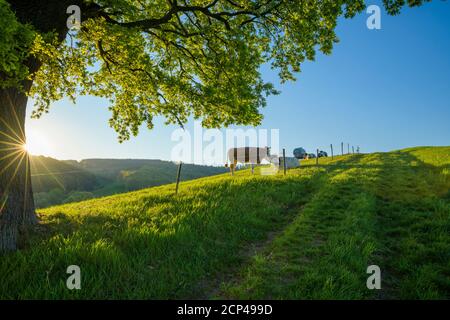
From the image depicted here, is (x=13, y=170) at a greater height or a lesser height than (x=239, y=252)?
greater

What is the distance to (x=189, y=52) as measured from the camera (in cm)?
1233

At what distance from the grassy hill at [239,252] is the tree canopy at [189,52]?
4.35 meters

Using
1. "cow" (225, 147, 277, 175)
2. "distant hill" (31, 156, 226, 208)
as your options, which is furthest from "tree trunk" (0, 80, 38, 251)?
"distant hill" (31, 156, 226, 208)

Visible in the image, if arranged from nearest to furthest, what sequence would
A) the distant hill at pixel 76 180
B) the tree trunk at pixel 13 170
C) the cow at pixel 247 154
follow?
the tree trunk at pixel 13 170, the cow at pixel 247 154, the distant hill at pixel 76 180

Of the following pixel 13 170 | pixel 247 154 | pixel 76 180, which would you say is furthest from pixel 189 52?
pixel 76 180

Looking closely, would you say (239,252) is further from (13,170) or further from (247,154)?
(247,154)

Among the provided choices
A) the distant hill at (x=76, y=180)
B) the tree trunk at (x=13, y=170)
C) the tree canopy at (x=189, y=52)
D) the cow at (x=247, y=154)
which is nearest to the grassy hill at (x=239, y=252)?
the tree trunk at (x=13, y=170)

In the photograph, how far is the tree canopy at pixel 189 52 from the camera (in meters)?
10.0

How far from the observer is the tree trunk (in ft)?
24.3

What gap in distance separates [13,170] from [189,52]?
8118 mm

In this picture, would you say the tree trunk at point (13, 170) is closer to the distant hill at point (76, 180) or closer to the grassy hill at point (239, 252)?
the grassy hill at point (239, 252)

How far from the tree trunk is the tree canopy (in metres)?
1.36
